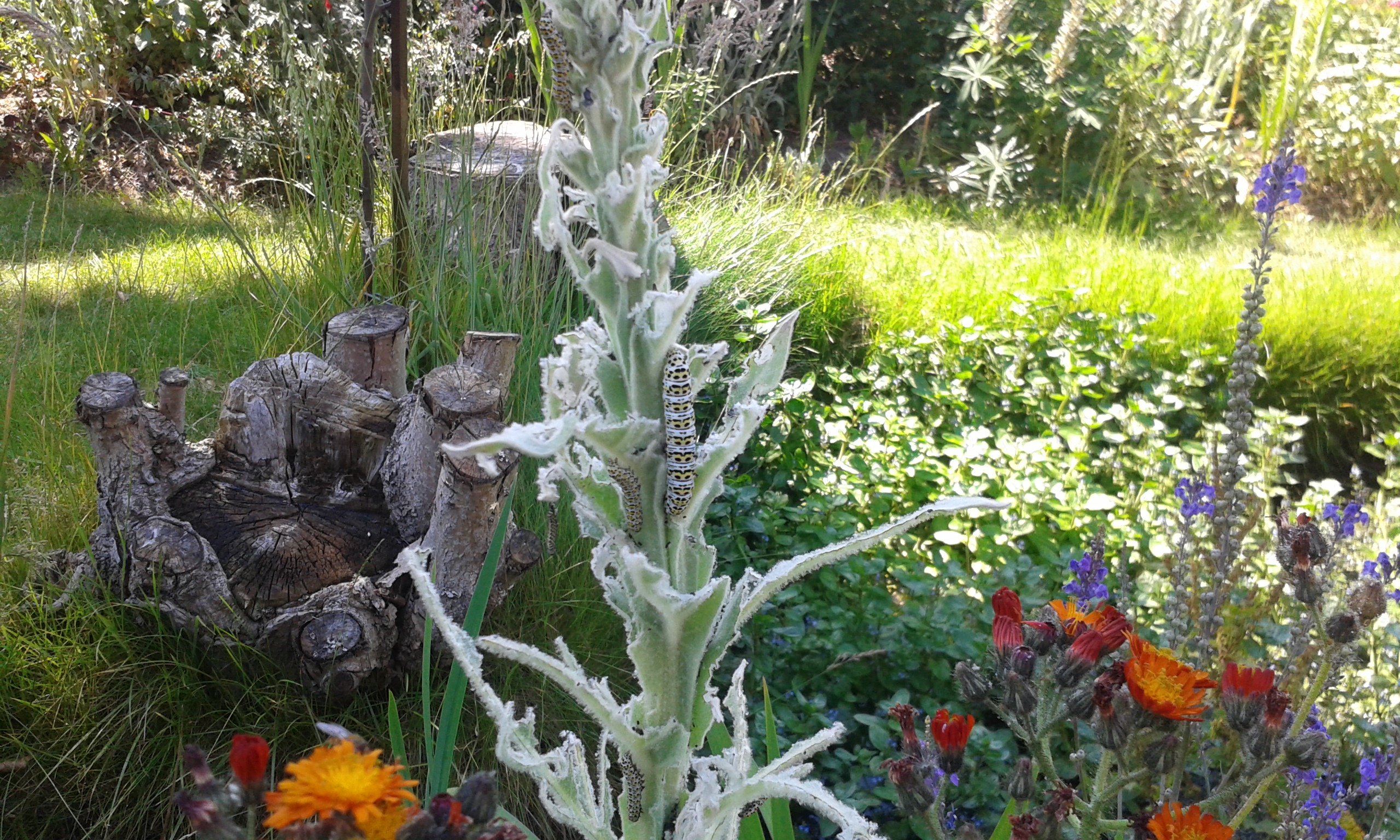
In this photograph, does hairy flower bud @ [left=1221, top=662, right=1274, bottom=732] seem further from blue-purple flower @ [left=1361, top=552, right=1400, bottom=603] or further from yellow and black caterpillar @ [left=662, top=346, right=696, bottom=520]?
yellow and black caterpillar @ [left=662, top=346, right=696, bottom=520]

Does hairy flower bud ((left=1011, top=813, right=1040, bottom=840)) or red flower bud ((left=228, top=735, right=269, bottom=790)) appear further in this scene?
hairy flower bud ((left=1011, top=813, right=1040, bottom=840))

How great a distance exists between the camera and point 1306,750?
3.69ft

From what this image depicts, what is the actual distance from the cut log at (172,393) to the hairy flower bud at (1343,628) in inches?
81.2

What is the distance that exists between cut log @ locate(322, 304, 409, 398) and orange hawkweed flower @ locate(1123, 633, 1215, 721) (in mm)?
1671

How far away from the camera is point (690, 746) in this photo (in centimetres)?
73

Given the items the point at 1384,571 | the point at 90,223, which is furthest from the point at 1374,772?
the point at 90,223

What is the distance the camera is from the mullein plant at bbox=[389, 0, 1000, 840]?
1.99 feet

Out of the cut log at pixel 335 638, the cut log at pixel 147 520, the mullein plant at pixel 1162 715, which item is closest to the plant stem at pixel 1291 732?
the mullein plant at pixel 1162 715

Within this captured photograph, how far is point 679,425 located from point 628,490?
7 centimetres

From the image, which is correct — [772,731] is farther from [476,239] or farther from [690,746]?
[476,239]

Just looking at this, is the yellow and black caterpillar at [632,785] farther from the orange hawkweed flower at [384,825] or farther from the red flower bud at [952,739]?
the red flower bud at [952,739]

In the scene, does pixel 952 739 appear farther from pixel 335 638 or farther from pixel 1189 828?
pixel 335 638

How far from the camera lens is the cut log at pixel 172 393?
6.95ft

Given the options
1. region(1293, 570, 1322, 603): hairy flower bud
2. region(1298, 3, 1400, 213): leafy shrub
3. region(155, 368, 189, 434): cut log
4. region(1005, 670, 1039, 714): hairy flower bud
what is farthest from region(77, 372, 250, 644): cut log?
region(1298, 3, 1400, 213): leafy shrub
